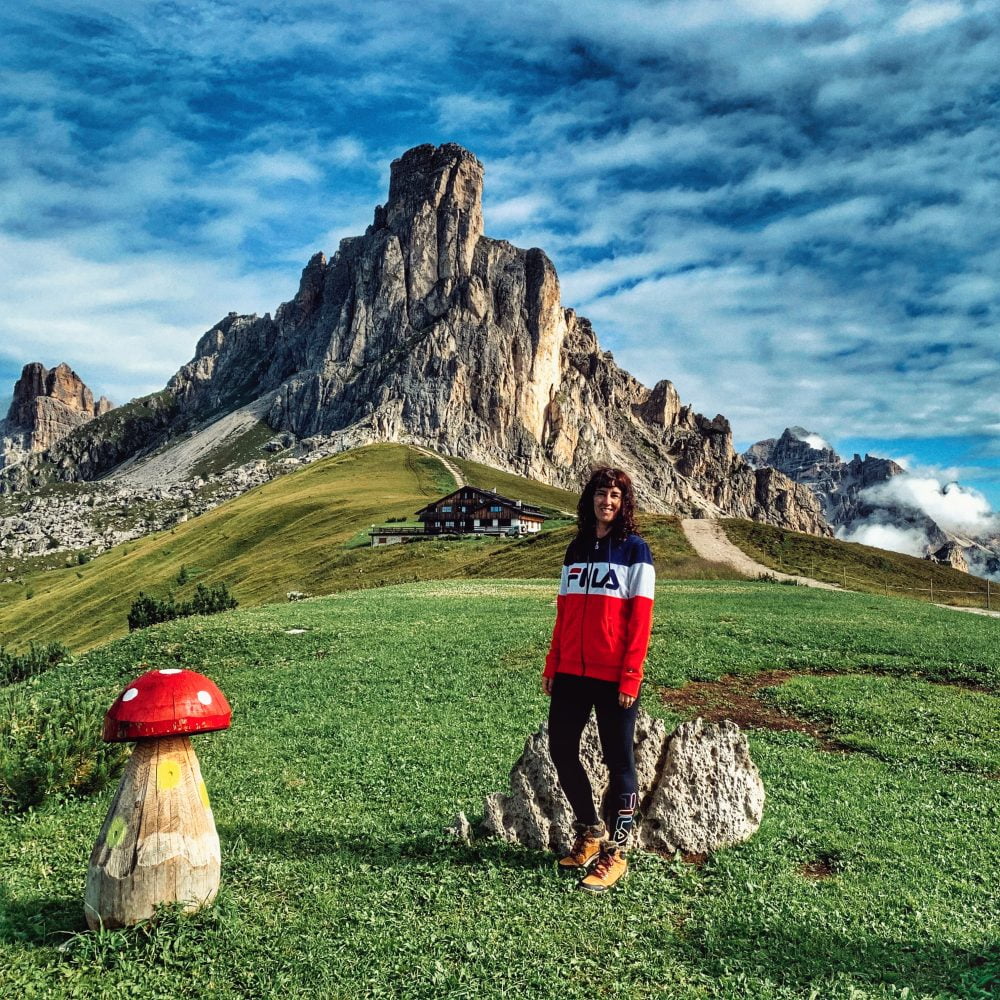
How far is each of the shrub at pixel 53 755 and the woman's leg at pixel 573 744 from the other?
302 inches

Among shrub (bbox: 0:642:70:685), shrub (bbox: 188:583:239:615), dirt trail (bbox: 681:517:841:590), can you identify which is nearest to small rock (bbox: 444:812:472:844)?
shrub (bbox: 0:642:70:685)

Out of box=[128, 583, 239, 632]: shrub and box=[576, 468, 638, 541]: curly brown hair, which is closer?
box=[576, 468, 638, 541]: curly brown hair

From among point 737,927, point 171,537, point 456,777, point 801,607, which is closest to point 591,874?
point 737,927

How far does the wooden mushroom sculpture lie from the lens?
673cm

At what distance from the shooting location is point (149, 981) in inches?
245

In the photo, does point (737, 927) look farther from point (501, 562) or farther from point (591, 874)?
point (501, 562)

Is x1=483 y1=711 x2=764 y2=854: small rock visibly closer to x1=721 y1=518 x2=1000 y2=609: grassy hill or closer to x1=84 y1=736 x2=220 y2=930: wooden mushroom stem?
x1=84 y1=736 x2=220 y2=930: wooden mushroom stem

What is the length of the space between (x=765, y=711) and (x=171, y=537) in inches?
5530

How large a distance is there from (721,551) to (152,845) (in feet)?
216

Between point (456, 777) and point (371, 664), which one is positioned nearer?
point (456, 777)

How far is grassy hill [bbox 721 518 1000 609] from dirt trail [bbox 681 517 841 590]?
1.32 m

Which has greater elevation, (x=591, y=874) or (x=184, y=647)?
(x=591, y=874)

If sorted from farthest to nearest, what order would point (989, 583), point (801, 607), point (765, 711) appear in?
point (989, 583), point (801, 607), point (765, 711)

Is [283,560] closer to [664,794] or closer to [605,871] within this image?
[664,794]
